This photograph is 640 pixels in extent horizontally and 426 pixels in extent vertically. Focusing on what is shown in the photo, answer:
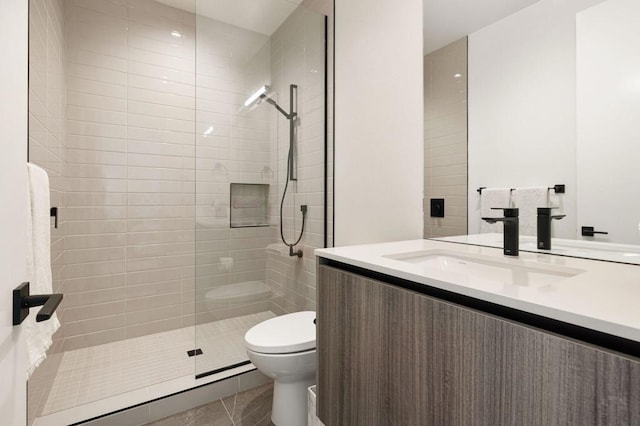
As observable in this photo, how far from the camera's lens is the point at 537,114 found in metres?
1.19

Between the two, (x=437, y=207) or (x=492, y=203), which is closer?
(x=492, y=203)

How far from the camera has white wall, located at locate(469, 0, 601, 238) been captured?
111cm

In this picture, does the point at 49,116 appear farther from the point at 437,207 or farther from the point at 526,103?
the point at 526,103

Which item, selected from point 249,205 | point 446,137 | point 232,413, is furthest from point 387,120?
point 232,413

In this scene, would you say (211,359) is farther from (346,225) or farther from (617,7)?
(617,7)

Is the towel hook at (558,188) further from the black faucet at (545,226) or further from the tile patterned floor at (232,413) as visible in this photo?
the tile patterned floor at (232,413)

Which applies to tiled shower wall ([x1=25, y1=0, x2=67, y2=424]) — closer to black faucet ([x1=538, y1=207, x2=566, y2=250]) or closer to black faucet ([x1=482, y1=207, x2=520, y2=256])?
black faucet ([x1=482, y1=207, x2=520, y2=256])

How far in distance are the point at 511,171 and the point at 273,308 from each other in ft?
5.53

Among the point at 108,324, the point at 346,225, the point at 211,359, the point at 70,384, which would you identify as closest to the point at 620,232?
the point at 346,225

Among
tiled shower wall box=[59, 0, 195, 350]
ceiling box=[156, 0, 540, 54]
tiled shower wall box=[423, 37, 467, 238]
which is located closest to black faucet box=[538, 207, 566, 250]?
tiled shower wall box=[423, 37, 467, 238]

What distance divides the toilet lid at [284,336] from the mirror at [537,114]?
797 mm

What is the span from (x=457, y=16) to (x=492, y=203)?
91 cm

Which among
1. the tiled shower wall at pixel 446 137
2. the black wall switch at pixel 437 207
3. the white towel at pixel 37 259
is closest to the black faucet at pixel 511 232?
the tiled shower wall at pixel 446 137

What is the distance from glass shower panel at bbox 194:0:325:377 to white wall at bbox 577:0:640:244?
1395 millimetres
